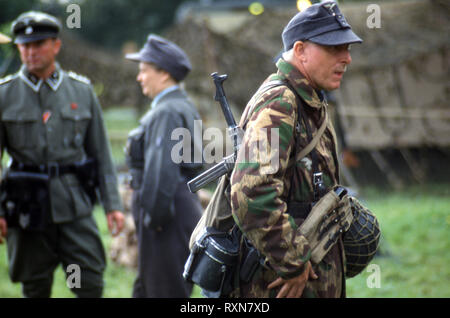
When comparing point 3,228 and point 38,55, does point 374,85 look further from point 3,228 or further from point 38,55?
point 3,228

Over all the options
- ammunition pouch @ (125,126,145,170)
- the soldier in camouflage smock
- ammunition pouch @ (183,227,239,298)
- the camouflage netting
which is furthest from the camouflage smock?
the camouflage netting

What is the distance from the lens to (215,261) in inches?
102

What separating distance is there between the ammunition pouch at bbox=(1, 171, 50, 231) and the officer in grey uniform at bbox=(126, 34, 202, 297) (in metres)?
0.66

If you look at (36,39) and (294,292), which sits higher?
(36,39)

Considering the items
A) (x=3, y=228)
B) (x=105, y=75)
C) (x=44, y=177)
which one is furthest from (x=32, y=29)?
(x=105, y=75)

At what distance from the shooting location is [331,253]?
2611 millimetres

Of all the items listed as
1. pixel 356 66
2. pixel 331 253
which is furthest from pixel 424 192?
pixel 331 253

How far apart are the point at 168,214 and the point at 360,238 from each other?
66.5 inches

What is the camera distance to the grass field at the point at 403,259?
227 inches

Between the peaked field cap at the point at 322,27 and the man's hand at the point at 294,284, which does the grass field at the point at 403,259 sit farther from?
the peaked field cap at the point at 322,27

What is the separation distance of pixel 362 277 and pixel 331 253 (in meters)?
3.84

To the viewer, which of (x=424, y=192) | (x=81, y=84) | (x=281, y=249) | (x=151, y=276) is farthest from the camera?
(x=424, y=192)

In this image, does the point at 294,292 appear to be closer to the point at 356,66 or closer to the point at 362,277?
the point at 362,277

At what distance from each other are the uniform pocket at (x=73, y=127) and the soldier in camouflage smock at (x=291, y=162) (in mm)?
2132
